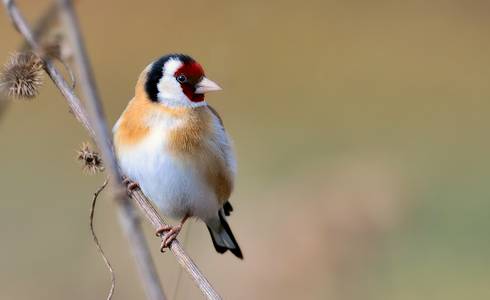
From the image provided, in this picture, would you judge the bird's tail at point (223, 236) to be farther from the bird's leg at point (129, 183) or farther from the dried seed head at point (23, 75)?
the dried seed head at point (23, 75)

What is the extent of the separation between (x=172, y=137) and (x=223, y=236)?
70 centimetres

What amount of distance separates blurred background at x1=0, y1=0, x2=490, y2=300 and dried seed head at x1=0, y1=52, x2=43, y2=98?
1.87 m

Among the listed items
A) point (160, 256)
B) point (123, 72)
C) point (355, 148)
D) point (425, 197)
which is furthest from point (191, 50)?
point (160, 256)

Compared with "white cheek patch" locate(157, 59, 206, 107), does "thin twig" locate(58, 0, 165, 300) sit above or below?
above

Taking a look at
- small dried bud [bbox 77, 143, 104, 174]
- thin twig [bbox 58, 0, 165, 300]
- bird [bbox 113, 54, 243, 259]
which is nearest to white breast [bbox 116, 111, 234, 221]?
bird [bbox 113, 54, 243, 259]

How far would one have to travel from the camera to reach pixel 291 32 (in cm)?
977

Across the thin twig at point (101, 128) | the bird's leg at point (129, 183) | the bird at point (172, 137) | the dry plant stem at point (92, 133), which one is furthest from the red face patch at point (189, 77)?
the thin twig at point (101, 128)

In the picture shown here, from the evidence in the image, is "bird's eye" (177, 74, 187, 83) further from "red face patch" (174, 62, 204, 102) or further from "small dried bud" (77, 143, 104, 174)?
"small dried bud" (77, 143, 104, 174)

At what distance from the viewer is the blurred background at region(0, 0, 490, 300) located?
4.80 m

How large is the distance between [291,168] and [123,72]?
2.44 metres

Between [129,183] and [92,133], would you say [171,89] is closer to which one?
[129,183]

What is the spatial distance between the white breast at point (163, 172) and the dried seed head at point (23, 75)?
770 mm

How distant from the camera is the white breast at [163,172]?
3006 millimetres

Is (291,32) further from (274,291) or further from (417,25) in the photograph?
(274,291)
